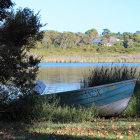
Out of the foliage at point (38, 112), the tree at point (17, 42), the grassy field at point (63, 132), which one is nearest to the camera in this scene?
the grassy field at point (63, 132)

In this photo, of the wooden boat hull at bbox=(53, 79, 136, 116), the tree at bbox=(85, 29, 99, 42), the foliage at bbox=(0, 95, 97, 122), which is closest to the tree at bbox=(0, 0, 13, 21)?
the foliage at bbox=(0, 95, 97, 122)

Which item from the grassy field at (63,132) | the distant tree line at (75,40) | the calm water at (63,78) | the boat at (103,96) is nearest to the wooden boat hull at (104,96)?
the boat at (103,96)

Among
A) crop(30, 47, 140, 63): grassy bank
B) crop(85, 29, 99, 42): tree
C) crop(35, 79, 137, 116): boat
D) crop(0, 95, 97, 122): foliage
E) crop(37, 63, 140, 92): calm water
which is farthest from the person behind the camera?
crop(85, 29, 99, 42): tree

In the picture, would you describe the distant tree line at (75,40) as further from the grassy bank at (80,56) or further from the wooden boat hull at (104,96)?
the wooden boat hull at (104,96)

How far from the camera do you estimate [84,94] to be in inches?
352

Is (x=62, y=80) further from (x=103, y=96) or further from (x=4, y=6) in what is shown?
(x=4, y=6)

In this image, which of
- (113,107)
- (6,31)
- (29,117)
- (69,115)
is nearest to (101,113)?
(113,107)

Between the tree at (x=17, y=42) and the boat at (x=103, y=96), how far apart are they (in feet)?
2.40

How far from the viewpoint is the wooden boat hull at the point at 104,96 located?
29.3ft

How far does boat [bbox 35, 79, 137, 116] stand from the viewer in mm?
8922

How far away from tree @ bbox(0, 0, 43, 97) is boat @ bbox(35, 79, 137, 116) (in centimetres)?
73

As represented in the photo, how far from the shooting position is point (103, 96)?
9.07m

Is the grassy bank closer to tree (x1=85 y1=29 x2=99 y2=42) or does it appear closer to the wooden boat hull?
tree (x1=85 y1=29 x2=99 y2=42)

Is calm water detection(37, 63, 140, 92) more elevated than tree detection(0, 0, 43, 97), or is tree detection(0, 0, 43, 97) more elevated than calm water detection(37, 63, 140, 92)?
tree detection(0, 0, 43, 97)
